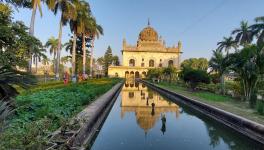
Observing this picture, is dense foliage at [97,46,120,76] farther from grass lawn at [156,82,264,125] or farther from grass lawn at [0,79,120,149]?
grass lawn at [0,79,120,149]

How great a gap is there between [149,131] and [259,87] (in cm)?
1599

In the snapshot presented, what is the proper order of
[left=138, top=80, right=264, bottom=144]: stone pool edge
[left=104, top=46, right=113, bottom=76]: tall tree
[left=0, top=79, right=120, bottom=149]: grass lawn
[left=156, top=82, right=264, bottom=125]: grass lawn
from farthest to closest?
[left=104, top=46, right=113, bottom=76]: tall tree, [left=156, top=82, right=264, bottom=125]: grass lawn, [left=138, top=80, right=264, bottom=144]: stone pool edge, [left=0, top=79, right=120, bottom=149]: grass lawn

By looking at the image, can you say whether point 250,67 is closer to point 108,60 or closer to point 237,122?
point 237,122

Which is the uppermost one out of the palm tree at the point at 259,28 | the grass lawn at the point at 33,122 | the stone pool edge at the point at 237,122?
the palm tree at the point at 259,28

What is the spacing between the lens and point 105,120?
Answer: 14.3m

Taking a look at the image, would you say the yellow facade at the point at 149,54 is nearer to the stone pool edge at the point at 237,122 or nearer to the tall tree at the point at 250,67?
the tall tree at the point at 250,67

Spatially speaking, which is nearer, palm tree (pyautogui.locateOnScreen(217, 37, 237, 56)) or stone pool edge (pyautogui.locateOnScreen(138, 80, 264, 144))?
stone pool edge (pyautogui.locateOnScreen(138, 80, 264, 144))

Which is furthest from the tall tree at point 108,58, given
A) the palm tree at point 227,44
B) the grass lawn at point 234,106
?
the grass lawn at point 234,106

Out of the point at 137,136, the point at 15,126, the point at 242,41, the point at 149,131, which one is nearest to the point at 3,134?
the point at 15,126

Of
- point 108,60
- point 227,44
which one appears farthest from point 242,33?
point 108,60

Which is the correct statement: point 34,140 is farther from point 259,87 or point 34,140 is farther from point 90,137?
point 259,87

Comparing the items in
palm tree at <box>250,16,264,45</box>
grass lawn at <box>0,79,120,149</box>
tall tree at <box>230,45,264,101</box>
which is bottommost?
grass lawn at <box>0,79,120,149</box>

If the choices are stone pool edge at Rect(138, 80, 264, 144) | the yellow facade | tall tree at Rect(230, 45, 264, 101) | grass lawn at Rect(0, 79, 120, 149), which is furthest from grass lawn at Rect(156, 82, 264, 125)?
the yellow facade

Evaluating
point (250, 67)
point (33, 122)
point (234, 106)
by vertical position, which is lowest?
point (234, 106)
